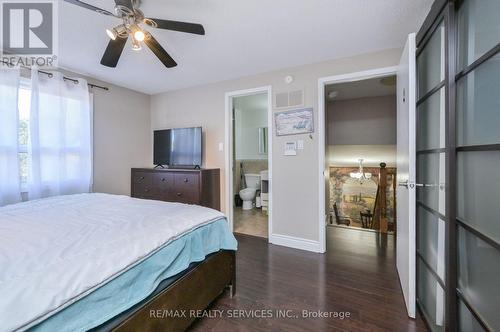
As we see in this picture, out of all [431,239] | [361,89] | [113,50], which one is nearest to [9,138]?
[113,50]

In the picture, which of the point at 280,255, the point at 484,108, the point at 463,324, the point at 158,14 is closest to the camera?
the point at 484,108

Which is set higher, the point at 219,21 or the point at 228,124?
the point at 219,21

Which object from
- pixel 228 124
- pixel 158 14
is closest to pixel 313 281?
pixel 228 124

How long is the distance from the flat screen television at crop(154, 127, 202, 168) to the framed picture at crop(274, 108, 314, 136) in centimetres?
121

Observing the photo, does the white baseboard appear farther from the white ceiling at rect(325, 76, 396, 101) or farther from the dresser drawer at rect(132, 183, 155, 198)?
the white ceiling at rect(325, 76, 396, 101)

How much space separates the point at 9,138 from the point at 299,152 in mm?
3238

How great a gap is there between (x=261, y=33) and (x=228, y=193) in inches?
84.8

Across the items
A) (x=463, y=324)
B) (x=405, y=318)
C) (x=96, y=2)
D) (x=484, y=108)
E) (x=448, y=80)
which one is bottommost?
(x=405, y=318)

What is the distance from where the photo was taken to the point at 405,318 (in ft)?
5.17

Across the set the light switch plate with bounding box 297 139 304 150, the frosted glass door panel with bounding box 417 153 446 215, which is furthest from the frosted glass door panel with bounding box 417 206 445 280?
the light switch plate with bounding box 297 139 304 150

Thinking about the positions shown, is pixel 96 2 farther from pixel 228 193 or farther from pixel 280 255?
pixel 280 255

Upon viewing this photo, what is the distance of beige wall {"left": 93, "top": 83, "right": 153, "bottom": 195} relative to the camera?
3.31 meters

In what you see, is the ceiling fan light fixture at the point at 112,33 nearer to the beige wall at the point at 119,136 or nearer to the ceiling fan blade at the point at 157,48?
the ceiling fan blade at the point at 157,48

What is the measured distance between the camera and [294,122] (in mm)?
2848
